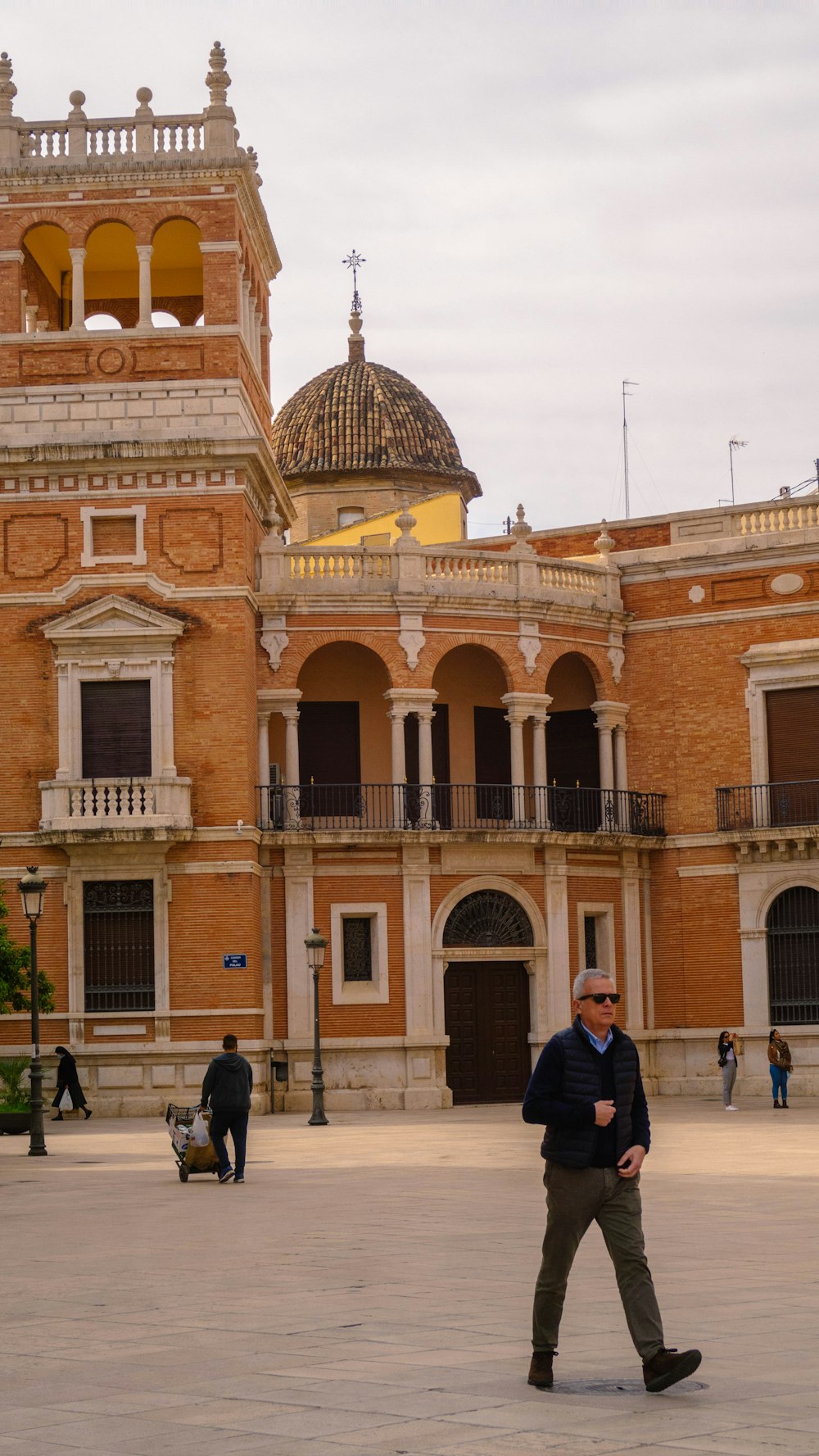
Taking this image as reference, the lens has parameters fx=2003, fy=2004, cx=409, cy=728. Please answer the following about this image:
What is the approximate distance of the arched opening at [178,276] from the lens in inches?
1379

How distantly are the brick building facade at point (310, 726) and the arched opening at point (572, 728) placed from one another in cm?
8

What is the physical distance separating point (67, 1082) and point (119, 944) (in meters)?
2.45

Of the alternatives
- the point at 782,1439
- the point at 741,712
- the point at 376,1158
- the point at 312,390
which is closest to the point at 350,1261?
the point at 782,1439

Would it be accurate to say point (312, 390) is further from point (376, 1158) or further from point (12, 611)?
point (376, 1158)

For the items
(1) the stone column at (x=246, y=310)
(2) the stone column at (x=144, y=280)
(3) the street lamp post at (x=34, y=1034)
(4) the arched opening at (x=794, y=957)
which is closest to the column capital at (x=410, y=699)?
(1) the stone column at (x=246, y=310)

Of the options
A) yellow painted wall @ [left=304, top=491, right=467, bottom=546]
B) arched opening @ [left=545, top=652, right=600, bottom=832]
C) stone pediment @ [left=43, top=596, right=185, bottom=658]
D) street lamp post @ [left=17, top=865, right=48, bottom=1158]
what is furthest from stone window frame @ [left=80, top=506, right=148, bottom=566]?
yellow painted wall @ [left=304, top=491, right=467, bottom=546]

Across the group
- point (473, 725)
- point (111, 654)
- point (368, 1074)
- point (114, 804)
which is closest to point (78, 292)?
point (111, 654)

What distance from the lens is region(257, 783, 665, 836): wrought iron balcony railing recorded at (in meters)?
34.3

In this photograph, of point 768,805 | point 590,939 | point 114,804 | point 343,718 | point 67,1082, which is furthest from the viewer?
point 343,718

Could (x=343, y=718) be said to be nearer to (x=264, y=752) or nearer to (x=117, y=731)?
(x=264, y=752)

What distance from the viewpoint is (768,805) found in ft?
117

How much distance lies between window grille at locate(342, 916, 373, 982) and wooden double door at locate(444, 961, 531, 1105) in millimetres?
1413

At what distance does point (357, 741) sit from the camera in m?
36.4

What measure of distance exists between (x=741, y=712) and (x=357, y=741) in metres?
6.98
